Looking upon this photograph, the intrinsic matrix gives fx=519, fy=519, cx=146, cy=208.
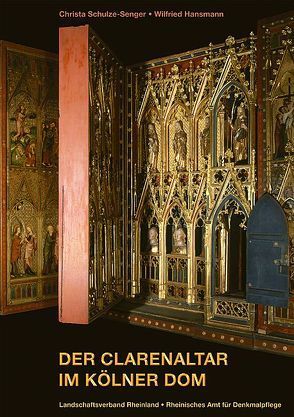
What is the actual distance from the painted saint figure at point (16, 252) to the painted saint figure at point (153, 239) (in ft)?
7.79

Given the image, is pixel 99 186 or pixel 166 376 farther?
pixel 99 186

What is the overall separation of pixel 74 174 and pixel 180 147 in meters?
2.47

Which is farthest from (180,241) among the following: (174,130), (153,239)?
(174,130)

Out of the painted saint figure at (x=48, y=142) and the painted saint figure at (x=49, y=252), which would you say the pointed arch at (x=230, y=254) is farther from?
the painted saint figure at (x=48, y=142)

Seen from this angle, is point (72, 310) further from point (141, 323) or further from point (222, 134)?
point (222, 134)

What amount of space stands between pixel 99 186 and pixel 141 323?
245cm

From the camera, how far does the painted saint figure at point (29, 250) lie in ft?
31.6

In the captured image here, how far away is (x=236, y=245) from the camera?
28.1 ft

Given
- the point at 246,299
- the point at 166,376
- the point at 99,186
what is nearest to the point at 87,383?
the point at 166,376

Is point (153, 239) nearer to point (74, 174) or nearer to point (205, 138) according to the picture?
point (205, 138)

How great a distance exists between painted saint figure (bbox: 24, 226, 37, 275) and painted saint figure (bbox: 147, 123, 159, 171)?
8.39ft

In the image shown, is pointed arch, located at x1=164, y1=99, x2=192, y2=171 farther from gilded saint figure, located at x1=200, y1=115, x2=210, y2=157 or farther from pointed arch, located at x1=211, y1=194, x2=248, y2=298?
pointed arch, located at x1=211, y1=194, x2=248, y2=298

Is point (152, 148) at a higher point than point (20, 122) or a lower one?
lower

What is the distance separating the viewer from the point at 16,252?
9.46m
